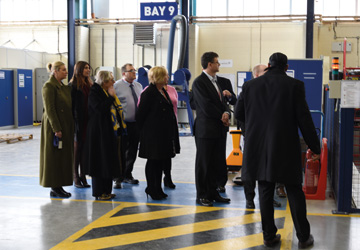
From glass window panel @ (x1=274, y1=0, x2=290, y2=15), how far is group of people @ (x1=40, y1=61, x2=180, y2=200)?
11.3 meters

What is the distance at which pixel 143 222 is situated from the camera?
440cm

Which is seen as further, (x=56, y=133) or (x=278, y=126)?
(x=56, y=133)

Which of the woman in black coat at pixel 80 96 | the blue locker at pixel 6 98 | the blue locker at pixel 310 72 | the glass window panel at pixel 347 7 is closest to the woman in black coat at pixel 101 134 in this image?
the woman in black coat at pixel 80 96

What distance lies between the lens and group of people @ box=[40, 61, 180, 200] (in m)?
5.02

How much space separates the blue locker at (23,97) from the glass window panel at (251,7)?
7336 mm

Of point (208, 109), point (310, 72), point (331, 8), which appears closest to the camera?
point (208, 109)

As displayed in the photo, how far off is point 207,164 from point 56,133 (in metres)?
1.66

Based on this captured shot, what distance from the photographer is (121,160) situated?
5410 millimetres

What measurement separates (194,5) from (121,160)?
38.1 feet

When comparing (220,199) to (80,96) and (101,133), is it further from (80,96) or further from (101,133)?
(80,96)

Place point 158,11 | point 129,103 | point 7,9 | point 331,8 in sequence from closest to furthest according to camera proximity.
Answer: point 129,103
point 158,11
point 331,8
point 7,9

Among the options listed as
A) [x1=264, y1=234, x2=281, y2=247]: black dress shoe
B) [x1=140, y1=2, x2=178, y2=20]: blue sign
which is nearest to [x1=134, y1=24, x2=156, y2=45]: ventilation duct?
[x1=140, y1=2, x2=178, y2=20]: blue sign

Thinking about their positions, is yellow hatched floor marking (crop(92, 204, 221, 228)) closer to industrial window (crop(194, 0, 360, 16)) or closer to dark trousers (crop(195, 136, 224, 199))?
dark trousers (crop(195, 136, 224, 199))

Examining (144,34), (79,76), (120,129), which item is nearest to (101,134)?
(120,129)
